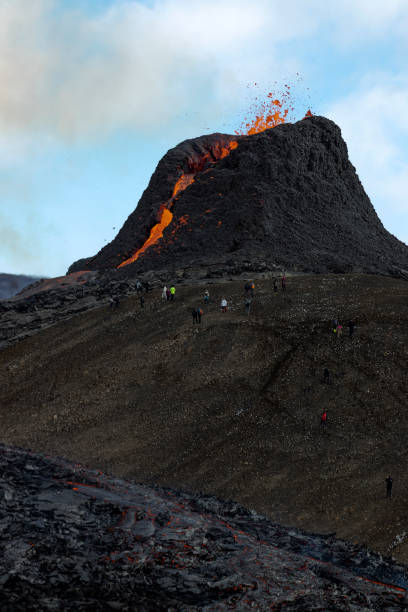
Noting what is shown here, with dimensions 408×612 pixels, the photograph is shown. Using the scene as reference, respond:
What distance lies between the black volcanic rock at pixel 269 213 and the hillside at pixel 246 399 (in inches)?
490

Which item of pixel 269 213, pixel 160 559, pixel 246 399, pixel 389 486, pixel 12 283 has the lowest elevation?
pixel 160 559

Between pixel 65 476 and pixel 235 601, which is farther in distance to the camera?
pixel 65 476

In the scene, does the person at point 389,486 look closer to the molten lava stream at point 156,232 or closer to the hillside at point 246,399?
the hillside at point 246,399

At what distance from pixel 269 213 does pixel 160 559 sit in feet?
170

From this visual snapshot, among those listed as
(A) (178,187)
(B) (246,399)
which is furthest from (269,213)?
(B) (246,399)

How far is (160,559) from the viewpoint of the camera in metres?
16.2

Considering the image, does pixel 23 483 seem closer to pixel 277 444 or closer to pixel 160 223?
pixel 277 444

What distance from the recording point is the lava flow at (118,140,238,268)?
228ft

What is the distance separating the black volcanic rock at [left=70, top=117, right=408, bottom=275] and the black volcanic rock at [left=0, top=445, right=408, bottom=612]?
117 feet

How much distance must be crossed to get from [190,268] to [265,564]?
137ft

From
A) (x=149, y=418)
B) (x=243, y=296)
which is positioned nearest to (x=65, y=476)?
(x=149, y=418)

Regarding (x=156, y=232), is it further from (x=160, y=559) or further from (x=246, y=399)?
(x=160, y=559)

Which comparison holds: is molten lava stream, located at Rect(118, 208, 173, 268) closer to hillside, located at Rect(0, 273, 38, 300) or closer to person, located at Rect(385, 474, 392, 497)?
person, located at Rect(385, 474, 392, 497)

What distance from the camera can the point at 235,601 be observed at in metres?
14.4
